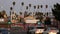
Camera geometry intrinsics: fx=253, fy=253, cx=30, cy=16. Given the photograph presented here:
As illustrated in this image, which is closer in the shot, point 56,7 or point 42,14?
point 56,7

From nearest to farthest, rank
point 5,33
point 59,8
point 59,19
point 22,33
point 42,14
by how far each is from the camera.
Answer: point 5,33 → point 22,33 → point 59,19 → point 59,8 → point 42,14

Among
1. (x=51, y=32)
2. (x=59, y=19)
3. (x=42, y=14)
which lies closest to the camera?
(x=51, y=32)

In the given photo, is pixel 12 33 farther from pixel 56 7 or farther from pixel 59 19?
pixel 56 7

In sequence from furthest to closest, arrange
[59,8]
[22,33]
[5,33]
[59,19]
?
[59,8]
[59,19]
[22,33]
[5,33]

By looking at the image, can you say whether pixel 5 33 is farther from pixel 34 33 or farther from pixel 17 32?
pixel 34 33

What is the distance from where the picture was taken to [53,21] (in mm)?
64875

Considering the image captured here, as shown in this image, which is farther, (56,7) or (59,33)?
(56,7)

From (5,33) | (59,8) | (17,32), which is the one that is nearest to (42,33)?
(17,32)

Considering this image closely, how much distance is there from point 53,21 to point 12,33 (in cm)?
4111

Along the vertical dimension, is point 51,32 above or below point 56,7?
below

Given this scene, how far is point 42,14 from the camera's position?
301 ft

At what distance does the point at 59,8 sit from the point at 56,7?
170 centimetres

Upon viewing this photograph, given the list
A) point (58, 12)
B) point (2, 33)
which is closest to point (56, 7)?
point (58, 12)

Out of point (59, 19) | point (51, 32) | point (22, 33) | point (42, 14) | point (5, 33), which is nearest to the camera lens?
point (5, 33)
